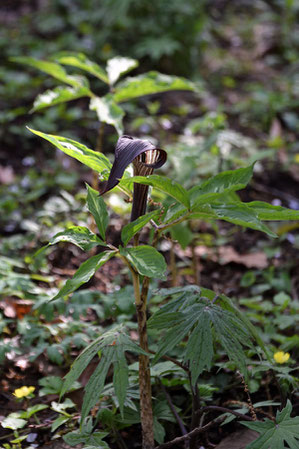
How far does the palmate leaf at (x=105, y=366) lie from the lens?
114 centimetres

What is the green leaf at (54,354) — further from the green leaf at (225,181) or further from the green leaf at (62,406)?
the green leaf at (225,181)

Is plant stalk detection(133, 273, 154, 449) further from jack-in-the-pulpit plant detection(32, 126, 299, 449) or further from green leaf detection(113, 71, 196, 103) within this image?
green leaf detection(113, 71, 196, 103)

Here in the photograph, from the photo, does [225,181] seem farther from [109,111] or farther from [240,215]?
[109,111]

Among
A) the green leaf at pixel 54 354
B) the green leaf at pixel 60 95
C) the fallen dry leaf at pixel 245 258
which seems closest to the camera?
the green leaf at pixel 54 354

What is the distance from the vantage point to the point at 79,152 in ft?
3.92

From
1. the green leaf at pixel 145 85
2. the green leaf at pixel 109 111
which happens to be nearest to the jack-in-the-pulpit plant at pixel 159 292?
the green leaf at pixel 109 111

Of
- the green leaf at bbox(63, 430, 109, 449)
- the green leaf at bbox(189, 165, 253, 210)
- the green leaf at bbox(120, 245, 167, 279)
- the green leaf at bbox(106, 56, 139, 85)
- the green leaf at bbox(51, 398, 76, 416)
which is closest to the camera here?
the green leaf at bbox(120, 245, 167, 279)

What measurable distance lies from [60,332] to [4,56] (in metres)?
3.81

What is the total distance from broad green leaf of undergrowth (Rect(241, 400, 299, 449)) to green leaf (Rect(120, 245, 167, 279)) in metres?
0.43

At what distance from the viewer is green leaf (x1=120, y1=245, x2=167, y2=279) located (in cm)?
112

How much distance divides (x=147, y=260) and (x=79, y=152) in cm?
32

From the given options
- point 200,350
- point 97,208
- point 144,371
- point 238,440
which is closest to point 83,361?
point 144,371

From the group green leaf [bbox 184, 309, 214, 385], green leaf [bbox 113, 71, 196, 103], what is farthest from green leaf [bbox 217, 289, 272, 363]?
green leaf [bbox 113, 71, 196, 103]

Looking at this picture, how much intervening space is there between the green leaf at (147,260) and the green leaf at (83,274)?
57mm
